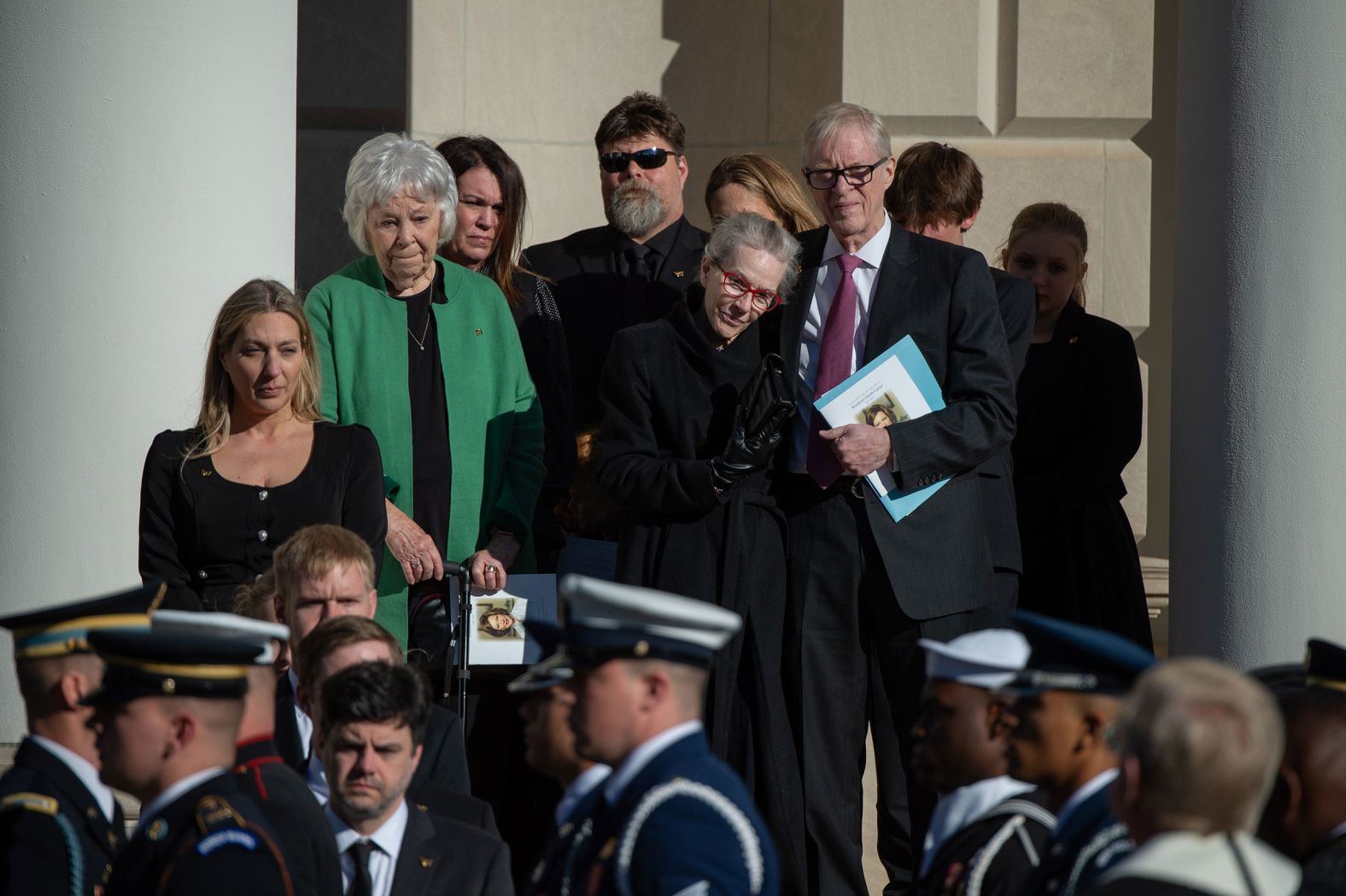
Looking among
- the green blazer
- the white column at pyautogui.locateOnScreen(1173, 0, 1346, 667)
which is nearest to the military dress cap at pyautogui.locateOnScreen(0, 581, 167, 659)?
the green blazer

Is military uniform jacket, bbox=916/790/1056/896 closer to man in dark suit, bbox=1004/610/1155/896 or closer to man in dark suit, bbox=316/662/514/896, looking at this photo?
man in dark suit, bbox=1004/610/1155/896

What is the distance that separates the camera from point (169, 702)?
2.91 m

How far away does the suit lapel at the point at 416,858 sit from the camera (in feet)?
12.2

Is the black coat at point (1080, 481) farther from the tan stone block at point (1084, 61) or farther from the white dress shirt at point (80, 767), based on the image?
the white dress shirt at point (80, 767)

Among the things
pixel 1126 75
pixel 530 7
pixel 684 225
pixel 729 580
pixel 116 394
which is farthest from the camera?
pixel 530 7

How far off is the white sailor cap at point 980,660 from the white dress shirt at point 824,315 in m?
1.66

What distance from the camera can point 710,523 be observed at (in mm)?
4859

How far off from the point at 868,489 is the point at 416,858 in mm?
1600

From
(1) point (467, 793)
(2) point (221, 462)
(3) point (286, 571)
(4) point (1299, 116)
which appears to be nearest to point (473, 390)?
(2) point (221, 462)

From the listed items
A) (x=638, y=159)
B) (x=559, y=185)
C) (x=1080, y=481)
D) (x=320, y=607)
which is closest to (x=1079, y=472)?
(x=1080, y=481)

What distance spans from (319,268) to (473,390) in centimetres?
261

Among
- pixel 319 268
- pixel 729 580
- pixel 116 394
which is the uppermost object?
pixel 319 268

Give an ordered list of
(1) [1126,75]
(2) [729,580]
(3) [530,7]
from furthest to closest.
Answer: (3) [530,7] < (1) [1126,75] < (2) [729,580]

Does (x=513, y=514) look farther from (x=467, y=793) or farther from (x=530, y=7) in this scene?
(x=530, y=7)
